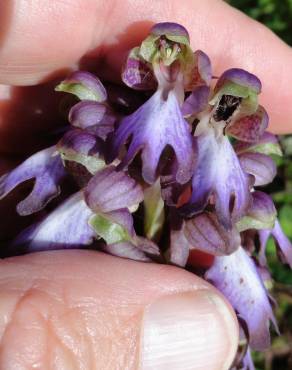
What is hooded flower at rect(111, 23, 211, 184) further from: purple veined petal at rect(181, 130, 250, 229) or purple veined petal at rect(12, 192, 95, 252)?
purple veined petal at rect(12, 192, 95, 252)

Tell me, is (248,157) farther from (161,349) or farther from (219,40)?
(219,40)

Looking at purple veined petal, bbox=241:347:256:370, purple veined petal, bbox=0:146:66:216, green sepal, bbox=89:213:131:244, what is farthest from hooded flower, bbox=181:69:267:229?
purple veined petal, bbox=241:347:256:370

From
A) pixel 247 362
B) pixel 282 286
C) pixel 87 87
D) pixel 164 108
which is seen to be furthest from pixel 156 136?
pixel 282 286

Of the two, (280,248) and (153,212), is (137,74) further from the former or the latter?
(280,248)

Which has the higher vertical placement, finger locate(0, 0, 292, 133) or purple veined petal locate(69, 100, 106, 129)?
purple veined petal locate(69, 100, 106, 129)

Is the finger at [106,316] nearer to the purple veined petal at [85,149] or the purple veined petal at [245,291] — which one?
the purple veined petal at [245,291]

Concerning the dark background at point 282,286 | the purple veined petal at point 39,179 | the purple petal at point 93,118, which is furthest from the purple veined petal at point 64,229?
the dark background at point 282,286
